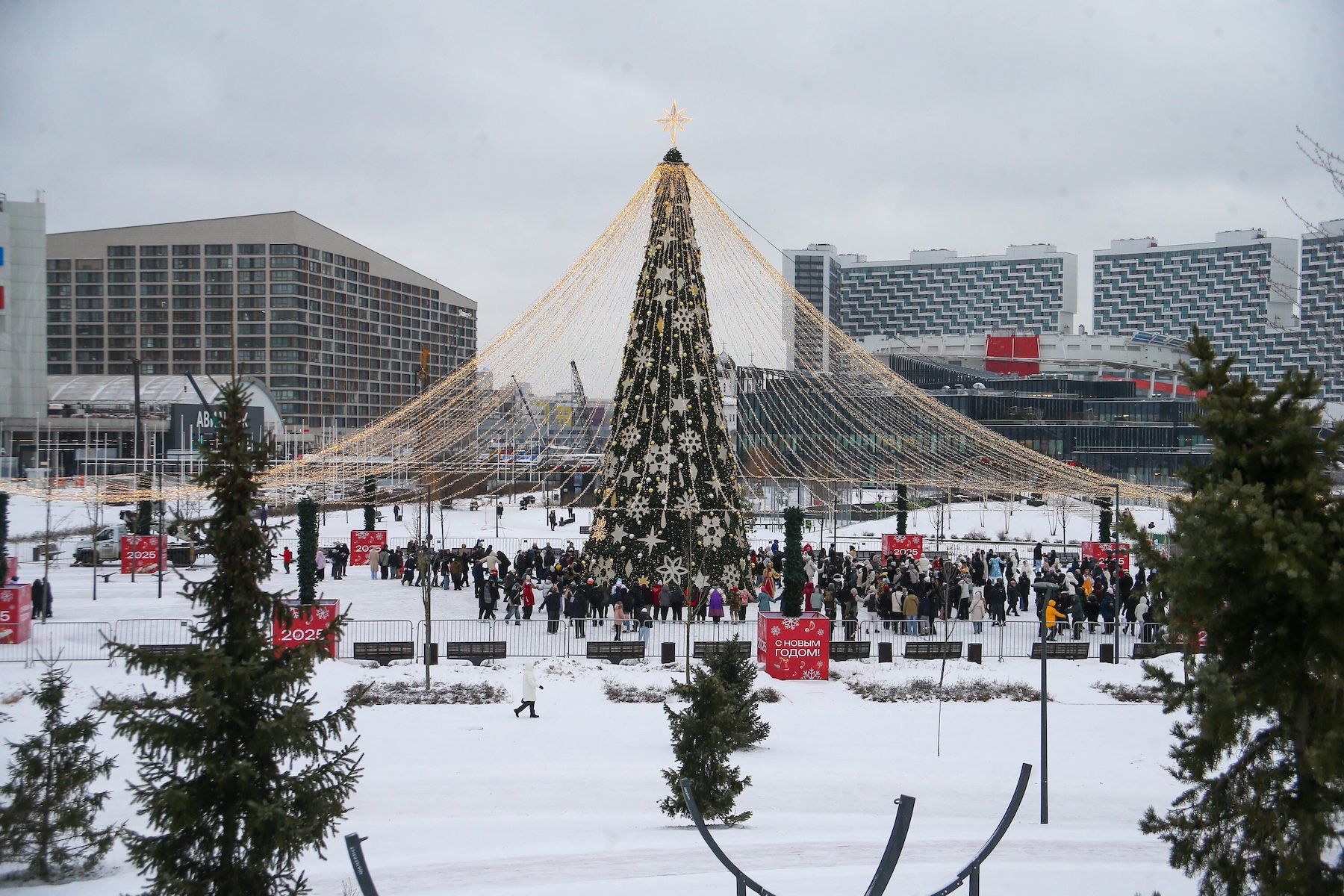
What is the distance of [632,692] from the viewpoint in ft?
58.4

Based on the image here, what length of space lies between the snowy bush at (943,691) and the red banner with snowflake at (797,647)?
2.24ft

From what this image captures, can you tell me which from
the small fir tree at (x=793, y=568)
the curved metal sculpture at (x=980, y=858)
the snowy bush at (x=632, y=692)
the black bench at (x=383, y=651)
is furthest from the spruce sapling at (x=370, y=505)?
the curved metal sculpture at (x=980, y=858)

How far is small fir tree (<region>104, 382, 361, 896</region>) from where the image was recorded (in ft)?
23.7

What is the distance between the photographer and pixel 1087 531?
46.0 m

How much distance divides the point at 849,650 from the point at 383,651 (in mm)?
9050

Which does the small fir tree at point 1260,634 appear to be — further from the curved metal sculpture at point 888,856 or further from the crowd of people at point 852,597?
the crowd of people at point 852,597

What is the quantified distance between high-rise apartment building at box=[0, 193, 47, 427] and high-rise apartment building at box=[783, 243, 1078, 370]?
12916 centimetres

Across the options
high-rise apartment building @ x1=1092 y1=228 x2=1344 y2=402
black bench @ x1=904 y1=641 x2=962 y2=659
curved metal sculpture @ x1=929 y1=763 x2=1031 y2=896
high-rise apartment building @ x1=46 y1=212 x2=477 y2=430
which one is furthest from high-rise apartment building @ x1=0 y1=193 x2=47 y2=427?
high-rise apartment building @ x1=1092 y1=228 x2=1344 y2=402

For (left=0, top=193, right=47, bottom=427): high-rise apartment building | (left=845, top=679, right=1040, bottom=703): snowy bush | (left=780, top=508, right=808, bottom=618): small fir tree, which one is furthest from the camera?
(left=0, top=193, right=47, bottom=427): high-rise apartment building

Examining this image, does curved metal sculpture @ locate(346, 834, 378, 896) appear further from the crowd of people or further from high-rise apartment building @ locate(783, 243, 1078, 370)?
high-rise apartment building @ locate(783, 243, 1078, 370)

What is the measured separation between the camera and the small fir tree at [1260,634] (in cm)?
680

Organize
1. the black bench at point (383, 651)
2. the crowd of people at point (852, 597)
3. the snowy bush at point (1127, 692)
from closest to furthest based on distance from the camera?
the snowy bush at point (1127, 692) → the black bench at point (383, 651) → the crowd of people at point (852, 597)

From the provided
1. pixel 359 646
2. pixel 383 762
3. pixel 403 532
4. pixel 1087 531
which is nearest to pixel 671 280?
pixel 359 646

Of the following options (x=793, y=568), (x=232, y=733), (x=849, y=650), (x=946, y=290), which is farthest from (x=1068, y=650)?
(x=946, y=290)
